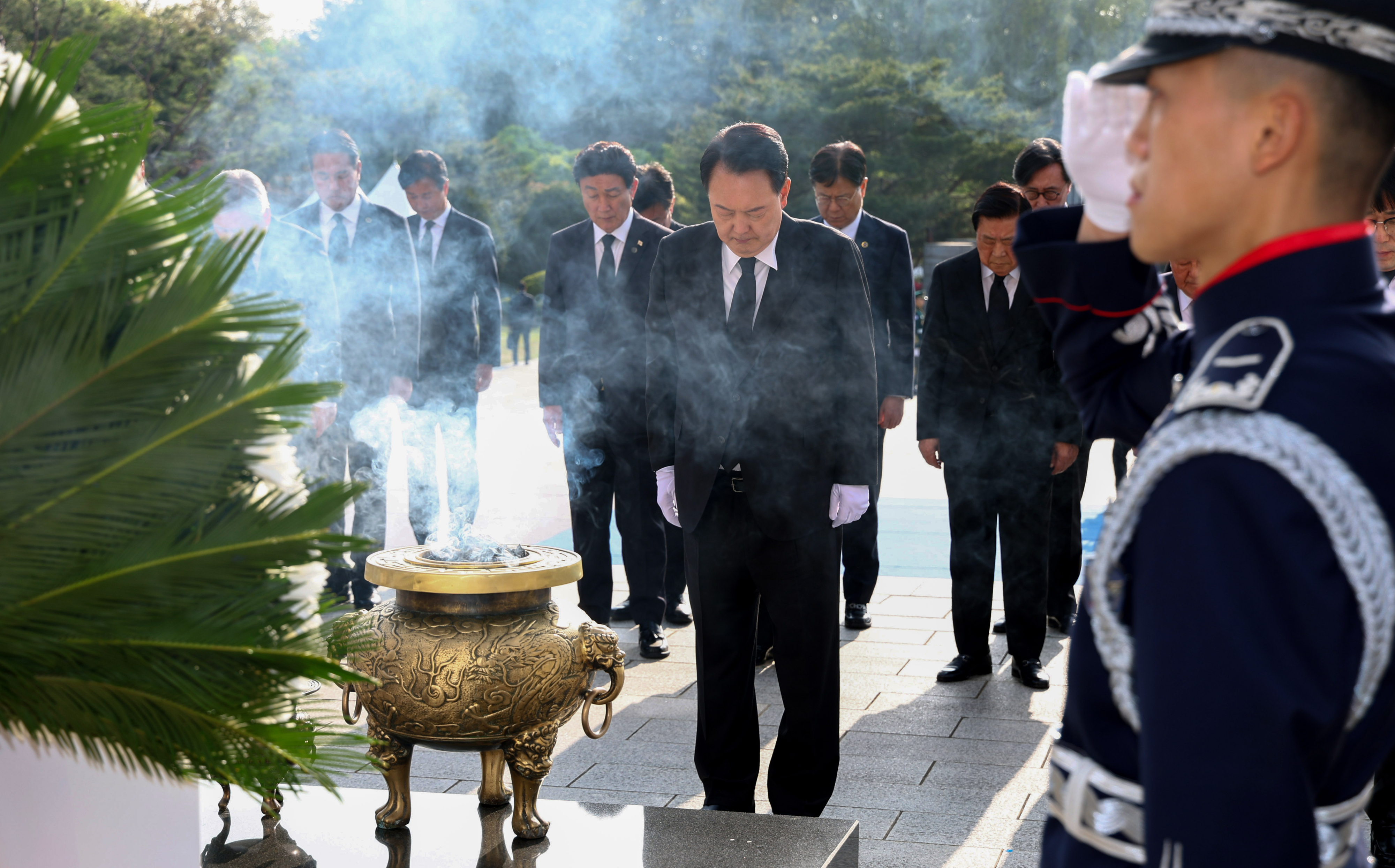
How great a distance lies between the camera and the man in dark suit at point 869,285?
6.05 metres

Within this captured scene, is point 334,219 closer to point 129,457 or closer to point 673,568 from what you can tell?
point 673,568

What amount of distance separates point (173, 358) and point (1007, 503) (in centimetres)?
432

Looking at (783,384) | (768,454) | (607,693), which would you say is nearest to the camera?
(607,693)

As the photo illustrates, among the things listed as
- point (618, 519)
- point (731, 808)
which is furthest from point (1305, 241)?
point (618, 519)

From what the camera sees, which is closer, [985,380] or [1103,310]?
[1103,310]

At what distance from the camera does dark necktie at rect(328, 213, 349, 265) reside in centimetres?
598

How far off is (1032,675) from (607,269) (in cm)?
274

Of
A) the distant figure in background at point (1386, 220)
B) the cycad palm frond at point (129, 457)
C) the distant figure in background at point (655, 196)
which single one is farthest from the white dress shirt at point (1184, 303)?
the cycad palm frond at point (129, 457)

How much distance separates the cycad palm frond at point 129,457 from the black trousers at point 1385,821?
2919 millimetres

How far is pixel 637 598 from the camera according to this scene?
5812mm

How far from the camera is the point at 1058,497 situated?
5.77 metres

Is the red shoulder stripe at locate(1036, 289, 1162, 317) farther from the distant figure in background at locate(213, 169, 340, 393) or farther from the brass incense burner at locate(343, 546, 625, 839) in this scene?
the distant figure in background at locate(213, 169, 340, 393)

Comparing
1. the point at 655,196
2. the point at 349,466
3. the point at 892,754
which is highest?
the point at 655,196

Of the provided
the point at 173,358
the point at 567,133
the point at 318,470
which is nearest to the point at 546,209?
the point at 567,133
